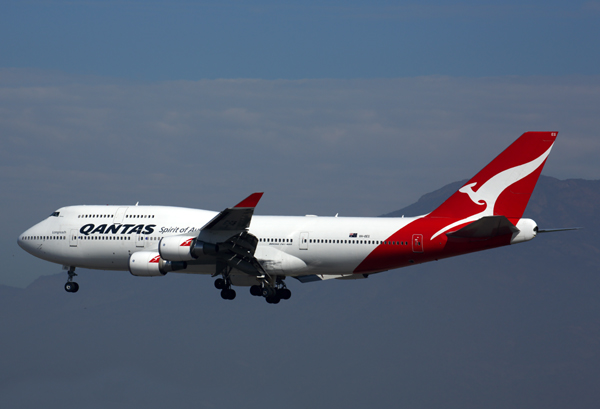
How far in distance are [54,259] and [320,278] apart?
19.5 m

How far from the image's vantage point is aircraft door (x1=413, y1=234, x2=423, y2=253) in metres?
48.0

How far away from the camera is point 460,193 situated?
4953 centimetres

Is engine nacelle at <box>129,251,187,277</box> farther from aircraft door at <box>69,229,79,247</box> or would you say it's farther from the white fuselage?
aircraft door at <box>69,229,79,247</box>

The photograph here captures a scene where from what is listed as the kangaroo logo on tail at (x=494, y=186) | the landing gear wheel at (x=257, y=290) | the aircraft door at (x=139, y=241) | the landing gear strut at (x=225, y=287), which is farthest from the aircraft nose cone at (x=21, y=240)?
the kangaroo logo on tail at (x=494, y=186)

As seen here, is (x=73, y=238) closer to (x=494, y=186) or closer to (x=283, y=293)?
(x=283, y=293)

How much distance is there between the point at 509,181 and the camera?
4797 cm

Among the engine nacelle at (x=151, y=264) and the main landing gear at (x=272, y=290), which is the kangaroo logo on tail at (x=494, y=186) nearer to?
the main landing gear at (x=272, y=290)

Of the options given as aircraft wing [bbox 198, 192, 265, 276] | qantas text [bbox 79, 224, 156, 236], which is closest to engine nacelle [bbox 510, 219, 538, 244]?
aircraft wing [bbox 198, 192, 265, 276]

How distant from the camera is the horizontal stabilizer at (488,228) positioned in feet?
146

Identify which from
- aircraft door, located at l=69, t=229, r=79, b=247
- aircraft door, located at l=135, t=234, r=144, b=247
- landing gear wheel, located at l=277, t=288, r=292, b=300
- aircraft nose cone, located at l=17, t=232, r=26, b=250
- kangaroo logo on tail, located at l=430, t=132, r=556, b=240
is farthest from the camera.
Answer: aircraft nose cone, located at l=17, t=232, r=26, b=250

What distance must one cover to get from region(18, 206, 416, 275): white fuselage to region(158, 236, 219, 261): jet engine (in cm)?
141

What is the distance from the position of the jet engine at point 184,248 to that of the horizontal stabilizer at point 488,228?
49.6ft

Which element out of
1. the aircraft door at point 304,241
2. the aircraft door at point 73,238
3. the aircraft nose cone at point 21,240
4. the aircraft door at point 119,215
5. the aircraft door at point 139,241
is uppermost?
the aircraft door at point 119,215

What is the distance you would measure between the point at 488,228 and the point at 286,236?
13.5 metres
